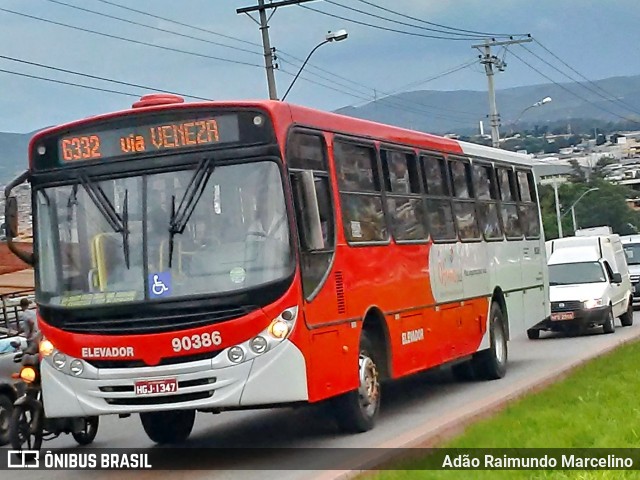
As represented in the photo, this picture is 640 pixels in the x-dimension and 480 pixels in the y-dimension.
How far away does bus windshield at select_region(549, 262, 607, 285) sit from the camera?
30.5 metres

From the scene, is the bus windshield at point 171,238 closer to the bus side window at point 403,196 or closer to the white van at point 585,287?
the bus side window at point 403,196

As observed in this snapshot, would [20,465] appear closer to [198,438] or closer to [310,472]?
[198,438]

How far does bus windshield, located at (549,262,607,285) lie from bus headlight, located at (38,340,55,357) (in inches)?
789

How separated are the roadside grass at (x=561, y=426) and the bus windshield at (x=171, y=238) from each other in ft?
7.77

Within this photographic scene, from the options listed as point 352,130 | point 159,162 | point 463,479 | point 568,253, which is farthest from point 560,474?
point 568,253

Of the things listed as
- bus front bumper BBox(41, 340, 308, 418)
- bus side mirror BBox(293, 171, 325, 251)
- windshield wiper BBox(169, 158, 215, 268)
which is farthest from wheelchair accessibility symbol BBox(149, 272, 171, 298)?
bus side mirror BBox(293, 171, 325, 251)

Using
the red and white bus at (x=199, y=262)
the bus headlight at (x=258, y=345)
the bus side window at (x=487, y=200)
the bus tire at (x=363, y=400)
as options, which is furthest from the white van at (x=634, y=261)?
the bus headlight at (x=258, y=345)

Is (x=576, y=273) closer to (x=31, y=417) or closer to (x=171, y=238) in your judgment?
(x=31, y=417)

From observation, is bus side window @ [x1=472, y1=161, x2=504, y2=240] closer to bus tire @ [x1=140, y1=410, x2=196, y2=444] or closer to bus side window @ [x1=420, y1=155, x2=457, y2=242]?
bus side window @ [x1=420, y1=155, x2=457, y2=242]

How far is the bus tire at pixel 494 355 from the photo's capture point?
19.2 meters

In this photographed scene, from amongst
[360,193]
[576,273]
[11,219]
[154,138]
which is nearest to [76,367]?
[11,219]

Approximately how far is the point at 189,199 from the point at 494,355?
8.81 meters

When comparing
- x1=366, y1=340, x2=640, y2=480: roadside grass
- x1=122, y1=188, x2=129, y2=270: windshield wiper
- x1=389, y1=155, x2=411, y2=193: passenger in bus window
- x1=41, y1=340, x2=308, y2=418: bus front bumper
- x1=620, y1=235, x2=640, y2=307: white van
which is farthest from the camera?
x1=620, y1=235, x2=640, y2=307: white van

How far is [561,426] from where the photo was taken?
36.7ft
